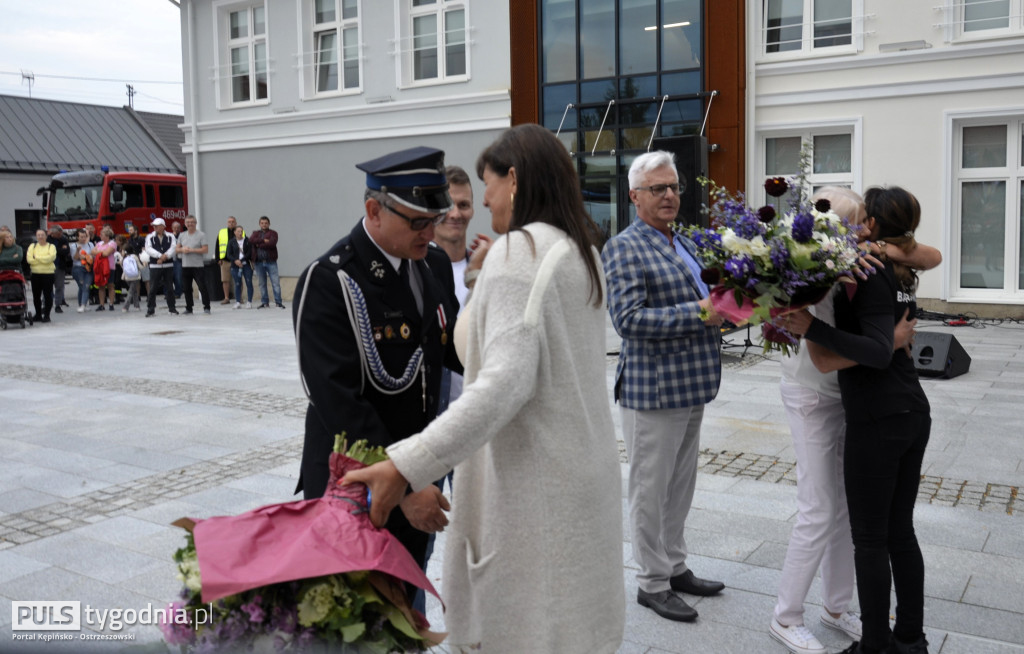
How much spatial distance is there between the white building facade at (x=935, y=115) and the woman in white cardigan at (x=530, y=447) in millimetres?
14199

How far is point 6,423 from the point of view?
8211 millimetres

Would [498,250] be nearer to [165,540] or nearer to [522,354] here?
[522,354]

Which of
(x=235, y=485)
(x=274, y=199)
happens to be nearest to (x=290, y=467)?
(x=235, y=485)

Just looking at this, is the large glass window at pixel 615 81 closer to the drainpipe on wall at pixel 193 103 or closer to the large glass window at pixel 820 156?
the large glass window at pixel 820 156

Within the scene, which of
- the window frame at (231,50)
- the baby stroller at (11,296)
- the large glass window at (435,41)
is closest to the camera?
the baby stroller at (11,296)

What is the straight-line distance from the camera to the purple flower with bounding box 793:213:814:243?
9.51 ft

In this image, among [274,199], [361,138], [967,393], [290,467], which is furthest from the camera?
[274,199]

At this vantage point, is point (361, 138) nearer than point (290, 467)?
No

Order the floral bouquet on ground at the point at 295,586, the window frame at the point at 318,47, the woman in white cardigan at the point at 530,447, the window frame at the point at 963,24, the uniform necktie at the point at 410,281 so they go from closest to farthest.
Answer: the floral bouquet on ground at the point at 295,586
the woman in white cardigan at the point at 530,447
the uniform necktie at the point at 410,281
the window frame at the point at 963,24
the window frame at the point at 318,47

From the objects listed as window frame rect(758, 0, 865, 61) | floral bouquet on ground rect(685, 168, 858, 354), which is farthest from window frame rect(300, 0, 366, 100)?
floral bouquet on ground rect(685, 168, 858, 354)

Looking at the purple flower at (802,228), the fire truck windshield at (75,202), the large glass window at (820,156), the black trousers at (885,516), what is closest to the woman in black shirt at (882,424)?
the black trousers at (885,516)

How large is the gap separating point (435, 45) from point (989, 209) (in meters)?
11.3

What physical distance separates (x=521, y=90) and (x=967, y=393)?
39.2ft

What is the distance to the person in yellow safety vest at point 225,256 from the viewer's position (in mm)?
20706
